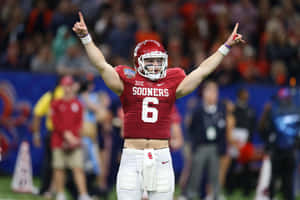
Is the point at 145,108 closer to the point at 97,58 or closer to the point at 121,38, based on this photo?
the point at 97,58

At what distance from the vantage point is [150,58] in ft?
24.8

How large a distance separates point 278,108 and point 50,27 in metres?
6.85

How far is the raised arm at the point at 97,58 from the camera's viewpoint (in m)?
7.39

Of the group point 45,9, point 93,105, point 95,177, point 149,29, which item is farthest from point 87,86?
point 45,9

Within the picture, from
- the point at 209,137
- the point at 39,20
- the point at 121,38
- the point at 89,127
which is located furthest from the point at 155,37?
the point at 209,137

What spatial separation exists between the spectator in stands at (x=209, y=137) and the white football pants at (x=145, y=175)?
17.2ft

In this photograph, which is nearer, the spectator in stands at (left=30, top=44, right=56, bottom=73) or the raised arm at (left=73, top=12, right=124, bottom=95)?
the raised arm at (left=73, top=12, right=124, bottom=95)

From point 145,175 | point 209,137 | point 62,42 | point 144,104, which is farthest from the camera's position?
point 62,42

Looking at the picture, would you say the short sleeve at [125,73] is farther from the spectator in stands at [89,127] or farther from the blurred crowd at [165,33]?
the blurred crowd at [165,33]

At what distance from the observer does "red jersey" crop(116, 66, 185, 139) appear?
7512mm

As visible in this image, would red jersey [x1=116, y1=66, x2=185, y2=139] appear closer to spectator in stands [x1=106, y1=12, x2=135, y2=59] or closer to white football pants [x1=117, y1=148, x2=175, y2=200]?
white football pants [x1=117, y1=148, x2=175, y2=200]

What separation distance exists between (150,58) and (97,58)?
0.55m

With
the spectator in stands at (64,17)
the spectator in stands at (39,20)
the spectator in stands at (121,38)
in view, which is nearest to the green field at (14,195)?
the spectator in stands at (121,38)

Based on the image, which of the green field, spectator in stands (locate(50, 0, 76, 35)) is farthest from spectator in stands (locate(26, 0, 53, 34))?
A: the green field
